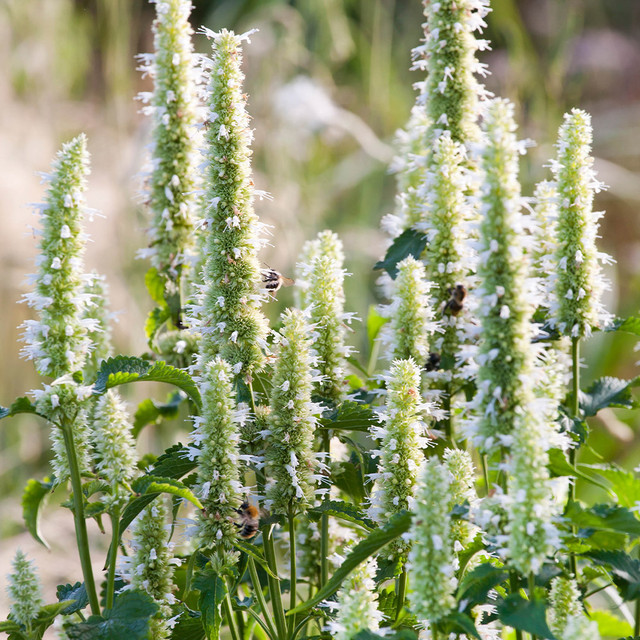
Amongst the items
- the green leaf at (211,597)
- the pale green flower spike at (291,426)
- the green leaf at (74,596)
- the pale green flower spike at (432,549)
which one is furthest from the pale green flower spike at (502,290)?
the green leaf at (74,596)

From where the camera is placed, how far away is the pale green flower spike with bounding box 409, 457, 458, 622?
1.05m

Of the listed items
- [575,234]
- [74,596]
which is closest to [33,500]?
[74,596]

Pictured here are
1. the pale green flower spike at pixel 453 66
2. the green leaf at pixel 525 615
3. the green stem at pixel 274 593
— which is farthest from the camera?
the pale green flower spike at pixel 453 66

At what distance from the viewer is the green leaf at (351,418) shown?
1405mm

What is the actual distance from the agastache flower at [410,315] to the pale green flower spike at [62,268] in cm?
54

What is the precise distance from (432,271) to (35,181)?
2.96 meters

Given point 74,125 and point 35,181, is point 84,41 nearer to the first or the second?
point 74,125

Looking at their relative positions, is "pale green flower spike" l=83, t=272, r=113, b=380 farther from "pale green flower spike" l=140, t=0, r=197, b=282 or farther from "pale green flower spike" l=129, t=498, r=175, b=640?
"pale green flower spike" l=129, t=498, r=175, b=640

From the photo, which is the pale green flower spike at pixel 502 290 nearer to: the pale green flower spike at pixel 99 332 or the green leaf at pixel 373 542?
the green leaf at pixel 373 542

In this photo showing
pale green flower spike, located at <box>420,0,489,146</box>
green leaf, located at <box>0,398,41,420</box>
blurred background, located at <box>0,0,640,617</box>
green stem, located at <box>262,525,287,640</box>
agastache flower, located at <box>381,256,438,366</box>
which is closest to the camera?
green leaf, located at <box>0,398,41,420</box>

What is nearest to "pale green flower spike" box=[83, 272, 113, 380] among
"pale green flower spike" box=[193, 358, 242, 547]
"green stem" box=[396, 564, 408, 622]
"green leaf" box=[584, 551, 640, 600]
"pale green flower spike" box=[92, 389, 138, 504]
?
"pale green flower spike" box=[92, 389, 138, 504]

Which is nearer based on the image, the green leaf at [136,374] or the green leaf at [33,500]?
the green leaf at [136,374]

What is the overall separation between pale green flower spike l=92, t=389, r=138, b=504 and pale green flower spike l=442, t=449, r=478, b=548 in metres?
0.51

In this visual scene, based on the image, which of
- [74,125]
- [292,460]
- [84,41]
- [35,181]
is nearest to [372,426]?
[292,460]
